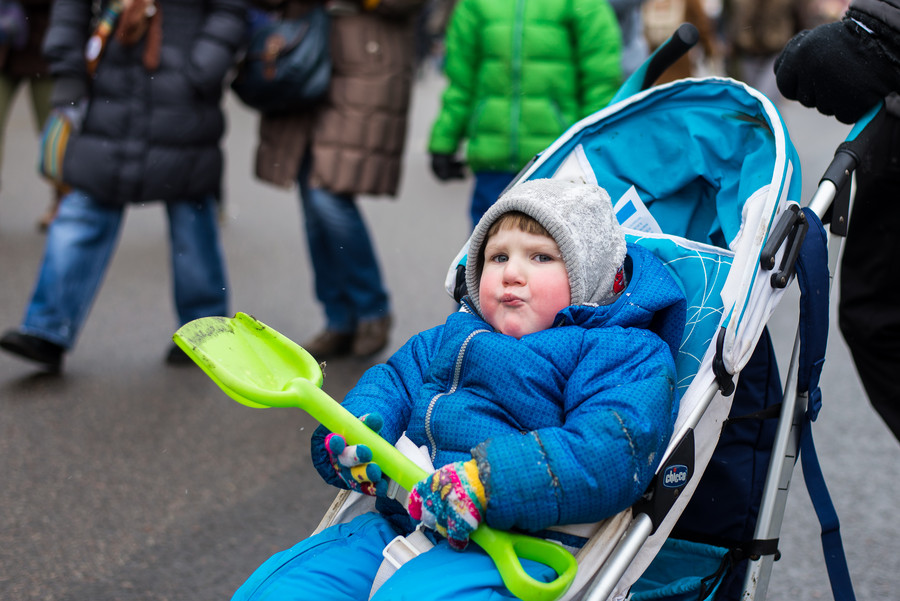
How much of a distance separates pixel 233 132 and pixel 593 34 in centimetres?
719

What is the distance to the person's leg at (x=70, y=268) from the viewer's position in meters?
4.12

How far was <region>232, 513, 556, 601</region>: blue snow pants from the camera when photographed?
175 centimetres

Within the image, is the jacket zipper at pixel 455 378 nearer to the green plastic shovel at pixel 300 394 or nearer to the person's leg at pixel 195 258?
the green plastic shovel at pixel 300 394

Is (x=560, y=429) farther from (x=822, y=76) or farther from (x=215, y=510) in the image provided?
(x=215, y=510)

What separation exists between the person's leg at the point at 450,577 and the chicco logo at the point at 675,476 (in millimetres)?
290

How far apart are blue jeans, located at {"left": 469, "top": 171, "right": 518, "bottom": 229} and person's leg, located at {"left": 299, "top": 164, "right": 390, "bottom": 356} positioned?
552 millimetres

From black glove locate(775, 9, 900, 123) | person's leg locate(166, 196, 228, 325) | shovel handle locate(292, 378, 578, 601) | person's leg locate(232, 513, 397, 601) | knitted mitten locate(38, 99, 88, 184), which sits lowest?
person's leg locate(166, 196, 228, 325)

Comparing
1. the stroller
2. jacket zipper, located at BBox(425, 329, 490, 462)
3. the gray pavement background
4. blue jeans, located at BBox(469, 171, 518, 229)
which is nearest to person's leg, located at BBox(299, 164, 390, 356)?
the gray pavement background

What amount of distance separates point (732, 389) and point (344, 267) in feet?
9.05

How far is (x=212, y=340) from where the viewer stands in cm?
193

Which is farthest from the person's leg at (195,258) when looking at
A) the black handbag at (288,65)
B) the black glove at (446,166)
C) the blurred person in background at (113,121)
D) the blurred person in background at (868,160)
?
the blurred person in background at (868,160)

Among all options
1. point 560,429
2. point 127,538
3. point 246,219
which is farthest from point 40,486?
point 246,219

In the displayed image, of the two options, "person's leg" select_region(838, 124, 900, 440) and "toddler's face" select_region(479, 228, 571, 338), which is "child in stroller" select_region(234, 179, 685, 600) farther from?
"person's leg" select_region(838, 124, 900, 440)

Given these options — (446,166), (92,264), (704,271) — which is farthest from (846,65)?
(92,264)
